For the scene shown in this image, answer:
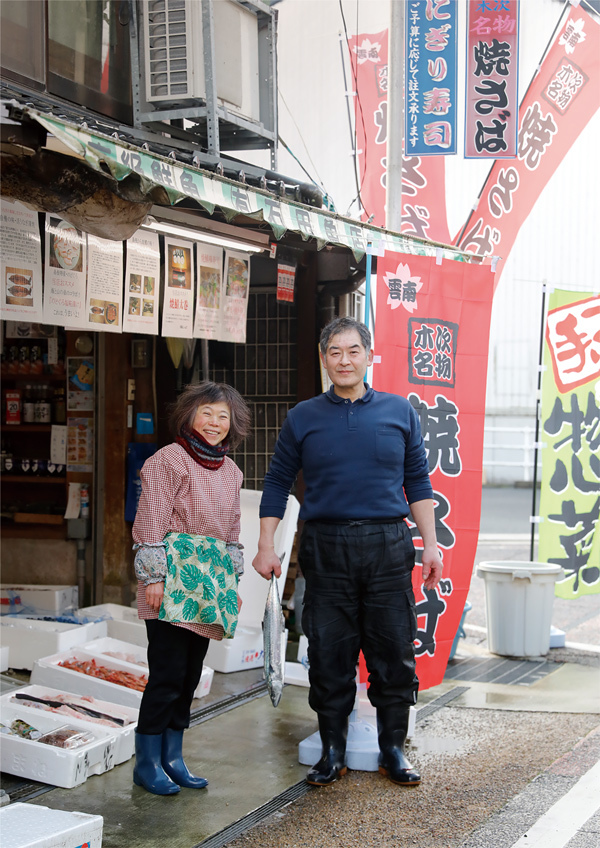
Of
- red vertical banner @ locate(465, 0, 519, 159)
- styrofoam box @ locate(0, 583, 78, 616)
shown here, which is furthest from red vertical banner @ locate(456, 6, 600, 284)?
styrofoam box @ locate(0, 583, 78, 616)

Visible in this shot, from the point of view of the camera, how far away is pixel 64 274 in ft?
18.0

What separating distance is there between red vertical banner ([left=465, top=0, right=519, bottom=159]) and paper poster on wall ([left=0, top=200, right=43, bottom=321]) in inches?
171

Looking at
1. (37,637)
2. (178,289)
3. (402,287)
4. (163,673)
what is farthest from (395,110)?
(37,637)

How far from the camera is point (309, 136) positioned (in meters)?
10.9

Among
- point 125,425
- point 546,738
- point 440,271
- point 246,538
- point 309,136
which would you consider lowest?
point 546,738

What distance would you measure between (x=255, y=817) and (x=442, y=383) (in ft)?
10.4

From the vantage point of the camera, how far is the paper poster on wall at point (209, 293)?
6547 millimetres

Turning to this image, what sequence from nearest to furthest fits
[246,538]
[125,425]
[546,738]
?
1. [546,738]
2. [246,538]
3. [125,425]

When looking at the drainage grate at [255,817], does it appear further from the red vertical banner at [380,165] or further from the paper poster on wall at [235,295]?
the red vertical banner at [380,165]

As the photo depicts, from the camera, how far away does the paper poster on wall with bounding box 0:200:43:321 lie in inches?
199

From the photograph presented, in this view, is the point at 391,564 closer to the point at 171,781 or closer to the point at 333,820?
Answer: the point at 333,820

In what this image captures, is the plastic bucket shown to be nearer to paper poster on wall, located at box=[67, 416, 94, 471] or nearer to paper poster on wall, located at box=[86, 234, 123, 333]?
paper poster on wall, located at box=[67, 416, 94, 471]

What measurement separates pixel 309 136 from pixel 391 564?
291 inches

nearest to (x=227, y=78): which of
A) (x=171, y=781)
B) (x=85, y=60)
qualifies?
(x=85, y=60)
